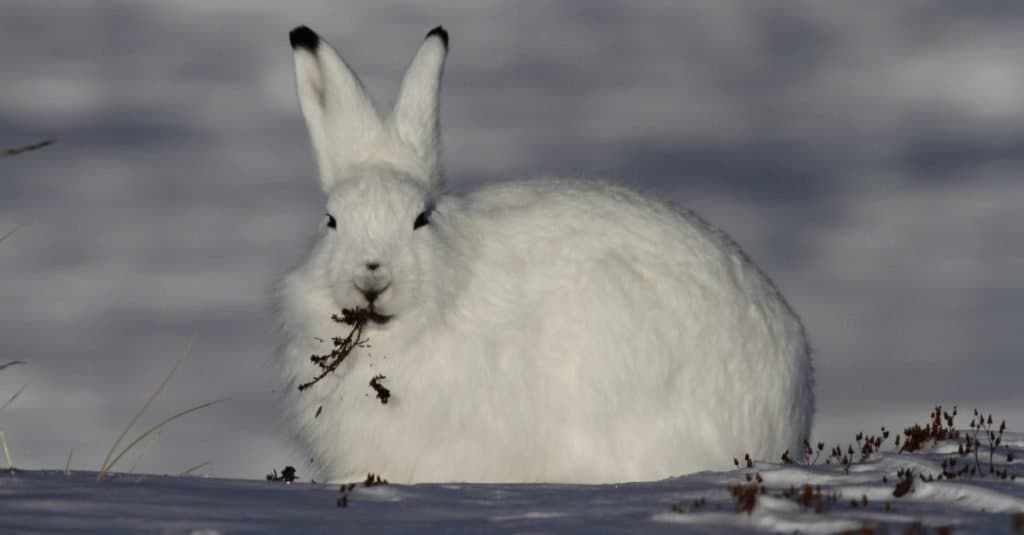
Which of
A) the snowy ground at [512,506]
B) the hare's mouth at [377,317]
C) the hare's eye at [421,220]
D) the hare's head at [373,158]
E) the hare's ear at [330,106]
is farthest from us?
the hare's ear at [330,106]

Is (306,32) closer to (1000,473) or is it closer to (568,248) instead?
(568,248)

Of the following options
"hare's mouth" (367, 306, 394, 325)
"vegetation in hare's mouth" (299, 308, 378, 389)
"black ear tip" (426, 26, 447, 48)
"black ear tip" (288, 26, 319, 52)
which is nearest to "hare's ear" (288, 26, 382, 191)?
"black ear tip" (288, 26, 319, 52)

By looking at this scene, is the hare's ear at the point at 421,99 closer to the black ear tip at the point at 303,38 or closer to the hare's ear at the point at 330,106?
the hare's ear at the point at 330,106

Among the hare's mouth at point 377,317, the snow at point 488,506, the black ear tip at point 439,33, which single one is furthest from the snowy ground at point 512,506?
the black ear tip at point 439,33

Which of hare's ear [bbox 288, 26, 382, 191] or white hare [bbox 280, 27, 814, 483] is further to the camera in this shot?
hare's ear [bbox 288, 26, 382, 191]

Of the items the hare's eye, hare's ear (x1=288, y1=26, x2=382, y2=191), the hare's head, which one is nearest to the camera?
the hare's head

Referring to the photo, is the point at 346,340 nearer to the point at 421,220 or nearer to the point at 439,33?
the point at 421,220

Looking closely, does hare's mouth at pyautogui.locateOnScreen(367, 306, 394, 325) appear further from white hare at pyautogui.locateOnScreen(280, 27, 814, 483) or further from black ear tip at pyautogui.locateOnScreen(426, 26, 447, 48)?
black ear tip at pyautogui.locateOnScreen(426, 26, 447, 48)
